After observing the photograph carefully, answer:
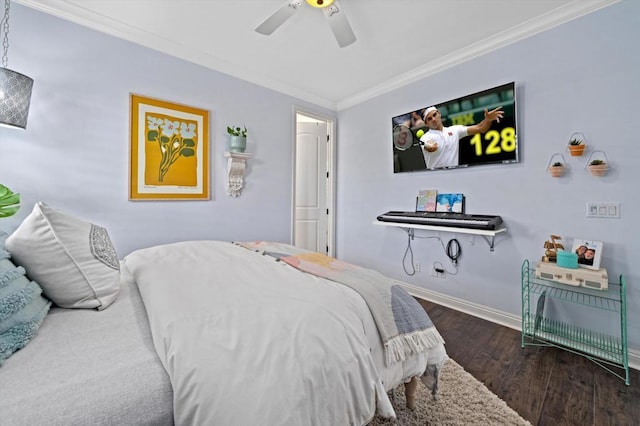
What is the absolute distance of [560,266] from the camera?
6.16 ft

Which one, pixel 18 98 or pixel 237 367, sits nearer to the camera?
pixel 237 367

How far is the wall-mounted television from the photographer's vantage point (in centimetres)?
229

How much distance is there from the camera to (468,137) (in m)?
2.54

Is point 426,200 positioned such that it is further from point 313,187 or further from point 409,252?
point 313,187

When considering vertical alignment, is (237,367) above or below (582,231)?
below

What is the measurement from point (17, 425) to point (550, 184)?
3.04 metres

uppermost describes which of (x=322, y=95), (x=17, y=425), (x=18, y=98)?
(x=322, y=95)

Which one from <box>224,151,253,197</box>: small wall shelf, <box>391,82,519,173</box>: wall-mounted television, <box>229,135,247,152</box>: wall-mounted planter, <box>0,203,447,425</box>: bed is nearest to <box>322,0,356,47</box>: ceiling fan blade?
<box>391,82,519,173</box>: wall-mounted television

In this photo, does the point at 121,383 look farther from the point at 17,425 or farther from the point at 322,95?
the point at 322,95

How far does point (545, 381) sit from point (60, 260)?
2633 millimetres

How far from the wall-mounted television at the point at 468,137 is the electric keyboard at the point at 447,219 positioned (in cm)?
51

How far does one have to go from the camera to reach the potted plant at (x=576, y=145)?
6.38ft

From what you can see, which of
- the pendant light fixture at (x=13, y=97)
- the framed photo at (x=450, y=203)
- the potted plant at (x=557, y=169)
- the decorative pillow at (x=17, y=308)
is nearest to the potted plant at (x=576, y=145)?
the potted plant at (x=557, y=169)

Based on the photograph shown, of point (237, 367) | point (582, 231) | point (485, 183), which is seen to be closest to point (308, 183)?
point (485, 183)
